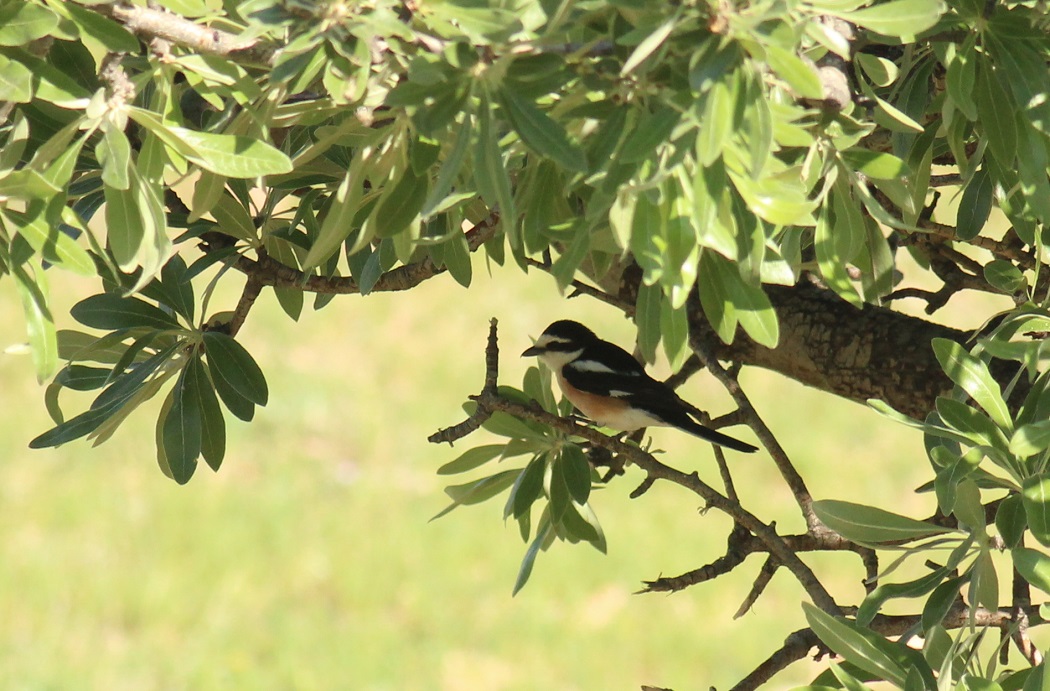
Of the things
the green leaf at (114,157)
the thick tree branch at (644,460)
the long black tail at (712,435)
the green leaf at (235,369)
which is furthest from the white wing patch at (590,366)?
the green leaf at (114,157)

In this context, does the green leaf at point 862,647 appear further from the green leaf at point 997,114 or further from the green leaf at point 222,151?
the green leaf at point 222,151

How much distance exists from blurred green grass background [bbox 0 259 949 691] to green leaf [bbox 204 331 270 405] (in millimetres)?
4760

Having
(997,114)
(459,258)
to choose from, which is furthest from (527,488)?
(997,114)

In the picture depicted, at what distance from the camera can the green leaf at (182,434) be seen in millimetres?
2609

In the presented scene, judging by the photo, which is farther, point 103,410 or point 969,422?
point 103,410

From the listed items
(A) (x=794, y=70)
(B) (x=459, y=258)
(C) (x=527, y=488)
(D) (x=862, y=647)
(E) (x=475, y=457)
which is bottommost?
(E) (x=475, y=457)

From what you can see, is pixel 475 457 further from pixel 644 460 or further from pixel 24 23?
pixel 24 23

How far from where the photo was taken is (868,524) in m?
2.21

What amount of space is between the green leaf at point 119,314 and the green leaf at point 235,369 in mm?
121

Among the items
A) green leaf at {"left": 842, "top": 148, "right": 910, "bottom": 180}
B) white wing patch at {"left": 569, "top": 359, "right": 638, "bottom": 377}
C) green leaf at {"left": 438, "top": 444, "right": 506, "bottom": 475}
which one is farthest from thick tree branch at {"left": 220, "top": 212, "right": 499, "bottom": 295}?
white wing patch at {"left": 569, "top": 359, "right": 638, "bottom": 377}

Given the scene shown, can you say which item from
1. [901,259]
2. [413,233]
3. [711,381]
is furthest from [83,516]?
[413,233]

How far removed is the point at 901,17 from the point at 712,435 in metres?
2.62

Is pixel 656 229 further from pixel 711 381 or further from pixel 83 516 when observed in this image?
pixel 711 381

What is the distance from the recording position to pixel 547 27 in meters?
1.49
